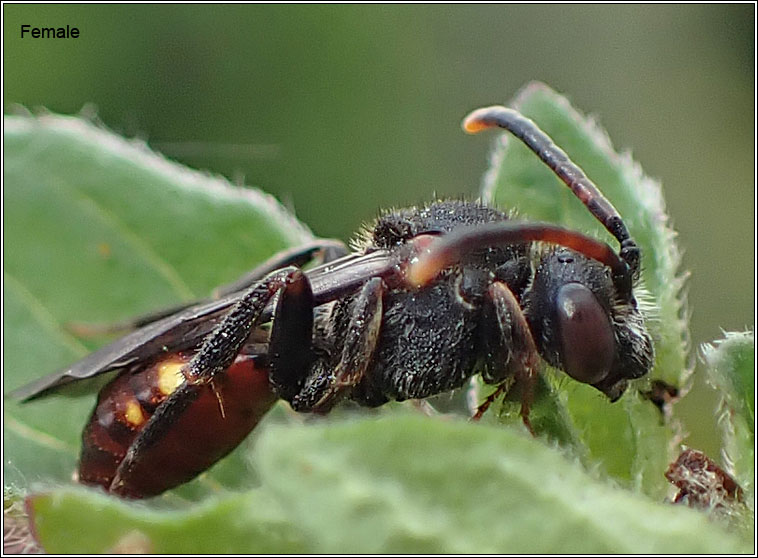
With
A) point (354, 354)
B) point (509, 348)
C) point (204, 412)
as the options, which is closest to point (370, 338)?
point (354, 354)

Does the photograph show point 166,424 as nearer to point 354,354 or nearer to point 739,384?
point 354,354

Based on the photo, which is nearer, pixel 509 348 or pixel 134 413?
pixel 509 348

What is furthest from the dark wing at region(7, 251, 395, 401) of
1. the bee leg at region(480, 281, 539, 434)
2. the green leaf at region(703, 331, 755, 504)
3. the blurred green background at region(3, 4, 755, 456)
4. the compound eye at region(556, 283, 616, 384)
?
the blurred green background at region(3, 4, 755, 456)

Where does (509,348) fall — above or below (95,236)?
above

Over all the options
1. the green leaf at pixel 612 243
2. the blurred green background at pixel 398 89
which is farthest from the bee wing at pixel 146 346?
the blurred green background at pixel 398 89

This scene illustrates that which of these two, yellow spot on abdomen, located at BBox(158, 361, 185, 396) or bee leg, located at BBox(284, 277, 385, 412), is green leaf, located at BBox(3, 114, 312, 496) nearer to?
yellow spot on abdomen, located at BBox(158, 361, 185, 396)

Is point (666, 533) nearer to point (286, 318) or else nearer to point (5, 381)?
point (286, 318)

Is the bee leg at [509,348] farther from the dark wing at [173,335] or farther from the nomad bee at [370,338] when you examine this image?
the dark wing at [173,335]
